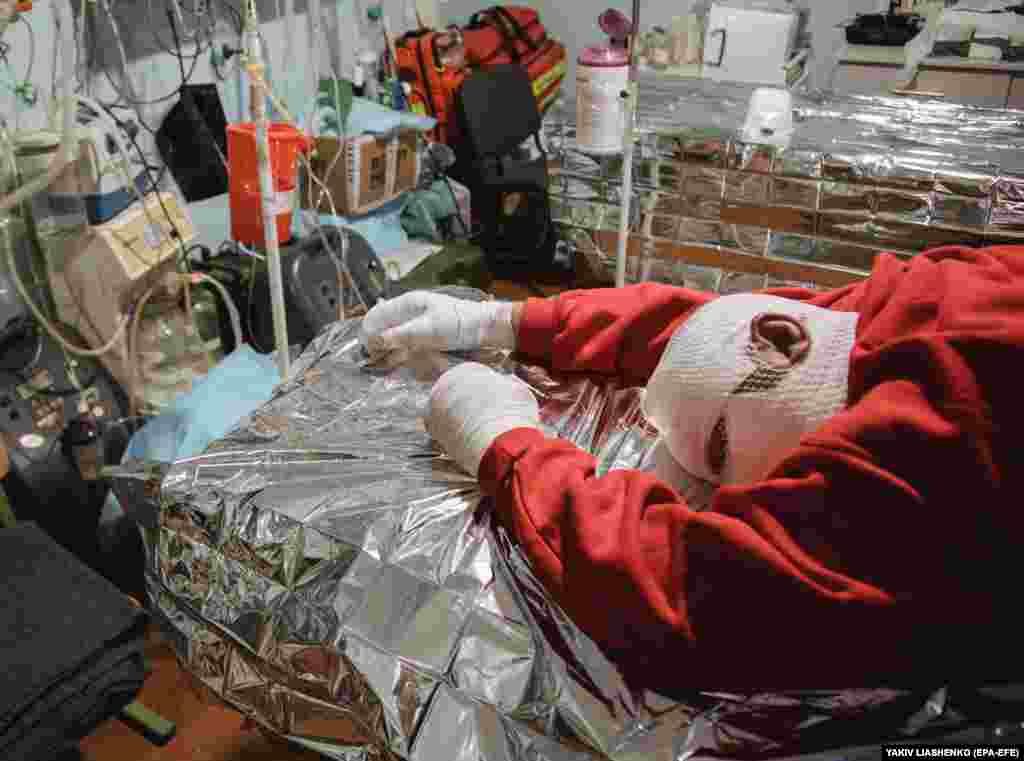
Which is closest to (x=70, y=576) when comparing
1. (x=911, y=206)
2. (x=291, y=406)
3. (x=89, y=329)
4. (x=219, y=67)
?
(x=291, y=406)

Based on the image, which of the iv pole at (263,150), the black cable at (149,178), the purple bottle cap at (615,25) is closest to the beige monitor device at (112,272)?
the black cable at (149,178)

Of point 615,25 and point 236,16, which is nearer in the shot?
point 236,16

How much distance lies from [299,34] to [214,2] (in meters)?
0.48

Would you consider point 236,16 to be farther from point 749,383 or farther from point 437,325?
point 749,383

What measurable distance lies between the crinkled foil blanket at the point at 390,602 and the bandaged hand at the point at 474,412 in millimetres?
47

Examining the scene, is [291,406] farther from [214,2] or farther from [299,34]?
[299,34]

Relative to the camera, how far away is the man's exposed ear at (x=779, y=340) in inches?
34.3

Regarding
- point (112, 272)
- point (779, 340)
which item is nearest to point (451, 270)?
point (112, 272)

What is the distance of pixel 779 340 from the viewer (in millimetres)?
906

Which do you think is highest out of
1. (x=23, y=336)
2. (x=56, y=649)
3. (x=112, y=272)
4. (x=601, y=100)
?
(x=601, y=100)

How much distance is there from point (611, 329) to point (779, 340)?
0.32m

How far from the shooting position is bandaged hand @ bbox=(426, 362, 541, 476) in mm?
945

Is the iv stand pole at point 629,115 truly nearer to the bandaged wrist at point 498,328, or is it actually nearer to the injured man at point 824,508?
the bandaged wrist at point 498,328

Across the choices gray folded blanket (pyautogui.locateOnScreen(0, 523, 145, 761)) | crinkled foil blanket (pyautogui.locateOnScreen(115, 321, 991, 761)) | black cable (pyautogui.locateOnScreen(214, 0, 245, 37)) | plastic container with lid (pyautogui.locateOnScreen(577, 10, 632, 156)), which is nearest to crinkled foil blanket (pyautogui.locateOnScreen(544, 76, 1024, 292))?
plastic container with lid (pyautogui.locateOnScreen(577, 10, 632, 156))
